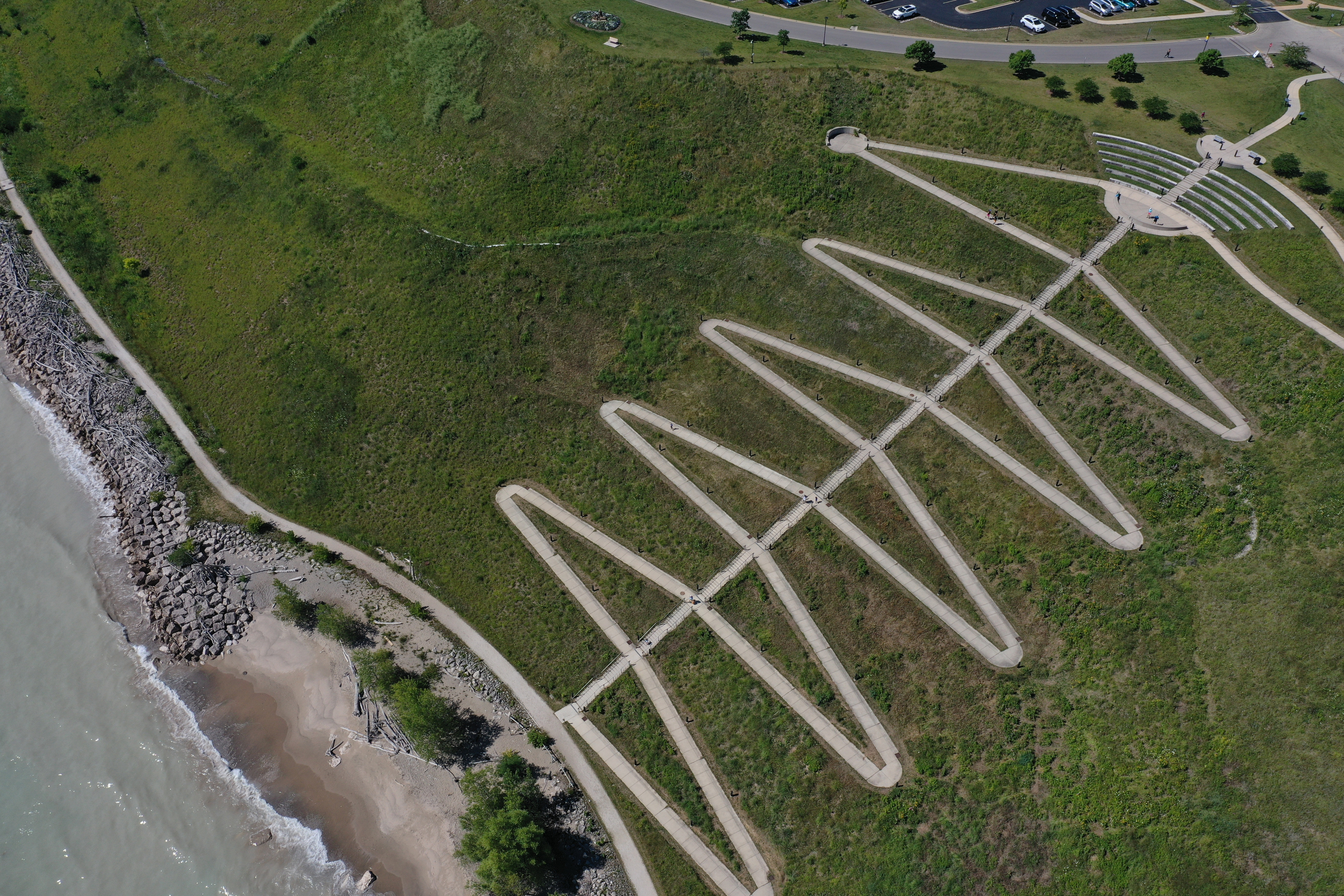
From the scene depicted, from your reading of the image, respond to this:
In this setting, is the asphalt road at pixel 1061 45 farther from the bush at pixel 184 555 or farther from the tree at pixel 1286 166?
the bush at pixel 184 555

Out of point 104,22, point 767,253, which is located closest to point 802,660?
point 767,253

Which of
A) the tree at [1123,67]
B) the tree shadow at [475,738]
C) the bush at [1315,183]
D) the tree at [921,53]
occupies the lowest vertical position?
the tree shadow at [475,738]

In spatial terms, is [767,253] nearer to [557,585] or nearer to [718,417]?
[718,417]

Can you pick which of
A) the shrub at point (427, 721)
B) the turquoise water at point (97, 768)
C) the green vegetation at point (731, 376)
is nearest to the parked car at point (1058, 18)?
the green vegetation at point (731, 376)

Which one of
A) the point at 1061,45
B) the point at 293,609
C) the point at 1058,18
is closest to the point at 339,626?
the point at 293,609

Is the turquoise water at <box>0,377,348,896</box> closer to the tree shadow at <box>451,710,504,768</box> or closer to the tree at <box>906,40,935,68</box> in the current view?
the tree shadow at <box>451,710,504,768</box>

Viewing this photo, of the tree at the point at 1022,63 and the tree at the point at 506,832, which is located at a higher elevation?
the tree at the point at 1022,63
